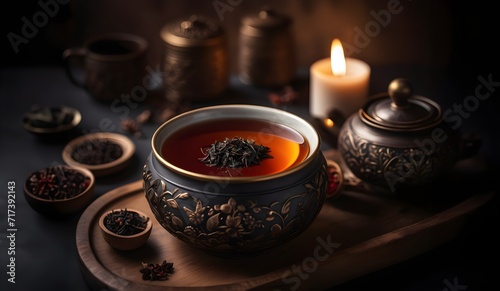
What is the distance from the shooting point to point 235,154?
3.96 feet

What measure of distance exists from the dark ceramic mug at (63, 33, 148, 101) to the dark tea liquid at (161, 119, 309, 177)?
560 millimetres

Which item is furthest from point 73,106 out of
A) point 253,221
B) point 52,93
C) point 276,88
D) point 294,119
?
point 253,221

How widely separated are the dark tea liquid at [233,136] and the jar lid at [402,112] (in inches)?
7.1

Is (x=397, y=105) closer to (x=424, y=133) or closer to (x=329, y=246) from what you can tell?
(x=424, y=133)

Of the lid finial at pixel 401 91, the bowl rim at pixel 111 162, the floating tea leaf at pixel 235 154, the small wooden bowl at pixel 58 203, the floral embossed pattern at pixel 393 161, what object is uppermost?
the lid finial at pixel 401 91

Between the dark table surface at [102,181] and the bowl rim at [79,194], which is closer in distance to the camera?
the dark table surface at [102,181]

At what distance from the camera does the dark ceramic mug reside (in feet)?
5.99

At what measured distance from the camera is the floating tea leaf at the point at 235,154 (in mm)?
1203

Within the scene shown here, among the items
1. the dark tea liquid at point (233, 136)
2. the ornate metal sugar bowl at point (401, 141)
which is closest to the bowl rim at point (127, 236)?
the dark tea liquid at point (233, 136)

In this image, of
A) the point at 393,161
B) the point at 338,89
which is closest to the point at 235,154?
the point at 393,161

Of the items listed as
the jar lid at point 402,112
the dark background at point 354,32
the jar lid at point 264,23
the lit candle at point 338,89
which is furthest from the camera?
the dark background at point 354,32

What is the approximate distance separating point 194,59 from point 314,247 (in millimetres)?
742

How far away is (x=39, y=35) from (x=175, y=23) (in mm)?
528

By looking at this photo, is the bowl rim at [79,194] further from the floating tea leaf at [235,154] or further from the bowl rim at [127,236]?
the floating tea leaf at [235,154]
